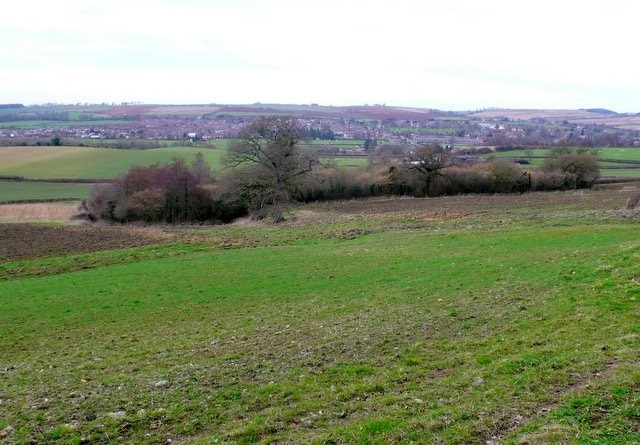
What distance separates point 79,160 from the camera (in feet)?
326

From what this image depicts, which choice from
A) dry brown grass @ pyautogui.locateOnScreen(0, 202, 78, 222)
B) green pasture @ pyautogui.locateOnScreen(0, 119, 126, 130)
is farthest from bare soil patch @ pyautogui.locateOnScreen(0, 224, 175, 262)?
green pasture @ pyautogui.locateOnScreen(0, 119, 126, 130)

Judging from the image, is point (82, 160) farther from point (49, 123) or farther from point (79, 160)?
point (49, 123)

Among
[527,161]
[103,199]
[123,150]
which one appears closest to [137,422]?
[103,199]

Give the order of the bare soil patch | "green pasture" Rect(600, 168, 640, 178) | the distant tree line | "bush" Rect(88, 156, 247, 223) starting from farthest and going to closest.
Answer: "green pasture" Rect(600, 168, 640, 178) → "bush" Rect(88, 156, 247, 223) → the distant tree line → the bare soil patch

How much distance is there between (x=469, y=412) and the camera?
8.58m

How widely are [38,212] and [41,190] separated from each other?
1790 cm

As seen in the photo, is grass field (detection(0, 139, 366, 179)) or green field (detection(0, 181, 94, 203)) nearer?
green field (detection(0, 181, 94, 203))

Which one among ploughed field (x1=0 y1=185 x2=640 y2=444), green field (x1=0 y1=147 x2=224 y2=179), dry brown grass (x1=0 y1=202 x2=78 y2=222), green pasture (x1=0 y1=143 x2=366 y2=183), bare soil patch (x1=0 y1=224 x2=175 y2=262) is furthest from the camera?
green field (x1=0 y1=147 x2=224 y2=179)

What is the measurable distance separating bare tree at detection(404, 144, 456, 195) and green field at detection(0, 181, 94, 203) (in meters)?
43.6

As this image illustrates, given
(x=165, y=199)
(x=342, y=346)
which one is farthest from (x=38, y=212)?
(x=342, y=346)

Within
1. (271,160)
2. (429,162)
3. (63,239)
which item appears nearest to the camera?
(63,239)

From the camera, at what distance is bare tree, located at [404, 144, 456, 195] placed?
71562 millimetres

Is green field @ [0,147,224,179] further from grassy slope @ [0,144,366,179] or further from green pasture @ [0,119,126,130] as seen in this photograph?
green pasture @ [0,119,126,130]

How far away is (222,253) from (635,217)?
2367 cm
